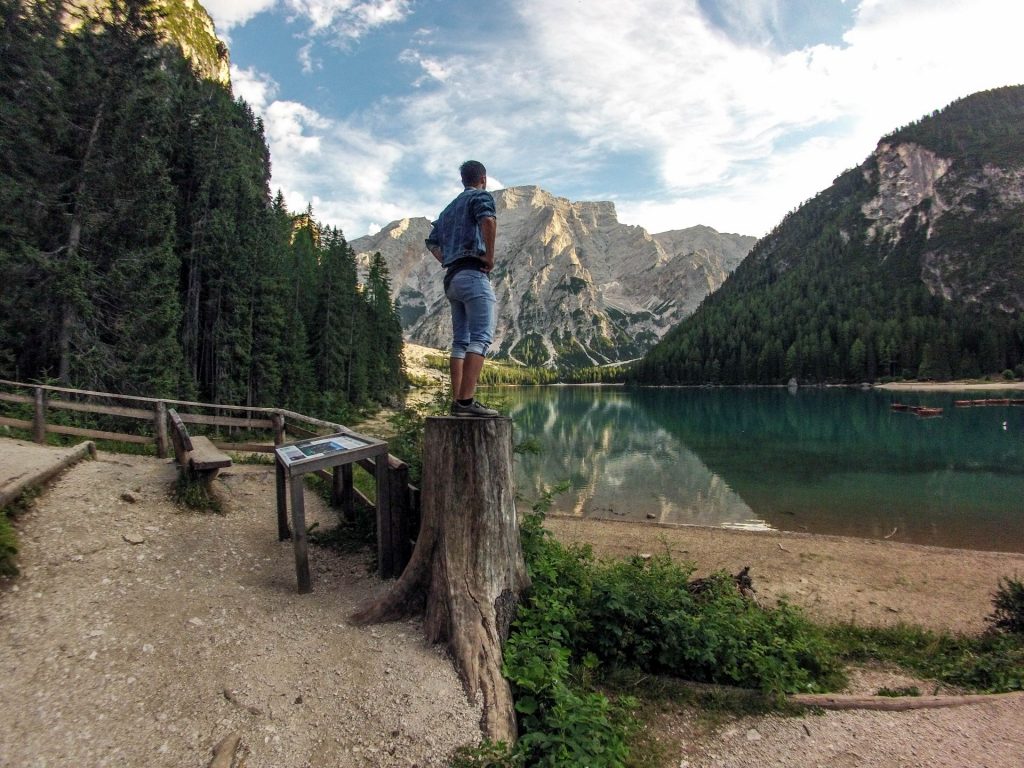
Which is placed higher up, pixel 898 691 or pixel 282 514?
pixel 282 514

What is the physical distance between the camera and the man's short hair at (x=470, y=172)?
5656mm

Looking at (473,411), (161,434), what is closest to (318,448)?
(473,411)

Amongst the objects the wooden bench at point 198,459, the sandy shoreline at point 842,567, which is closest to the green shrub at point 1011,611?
the sandy shoreline at point 842,567

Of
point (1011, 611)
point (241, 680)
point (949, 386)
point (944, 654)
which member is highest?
point (241, 680)

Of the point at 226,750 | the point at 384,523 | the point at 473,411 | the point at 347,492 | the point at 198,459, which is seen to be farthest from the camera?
the point at 347,492

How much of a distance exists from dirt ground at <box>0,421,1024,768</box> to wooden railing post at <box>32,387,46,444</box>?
6.20m

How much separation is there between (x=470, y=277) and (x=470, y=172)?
126 cm

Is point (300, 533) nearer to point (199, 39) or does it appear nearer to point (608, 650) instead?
point (608, 650)

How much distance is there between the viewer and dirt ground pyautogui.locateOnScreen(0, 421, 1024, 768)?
11.8 ft

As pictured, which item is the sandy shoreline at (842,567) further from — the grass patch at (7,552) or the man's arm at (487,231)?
the grass patch at (7,552)

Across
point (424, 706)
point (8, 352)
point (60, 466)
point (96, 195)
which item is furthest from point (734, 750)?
point (96, 195)

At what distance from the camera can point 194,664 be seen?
14.5 feet

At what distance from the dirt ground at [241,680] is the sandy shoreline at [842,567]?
6.50 m

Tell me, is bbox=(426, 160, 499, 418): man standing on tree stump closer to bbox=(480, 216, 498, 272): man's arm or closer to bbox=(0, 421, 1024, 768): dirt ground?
bbox=(480, 216, 498, 272): man's arm
